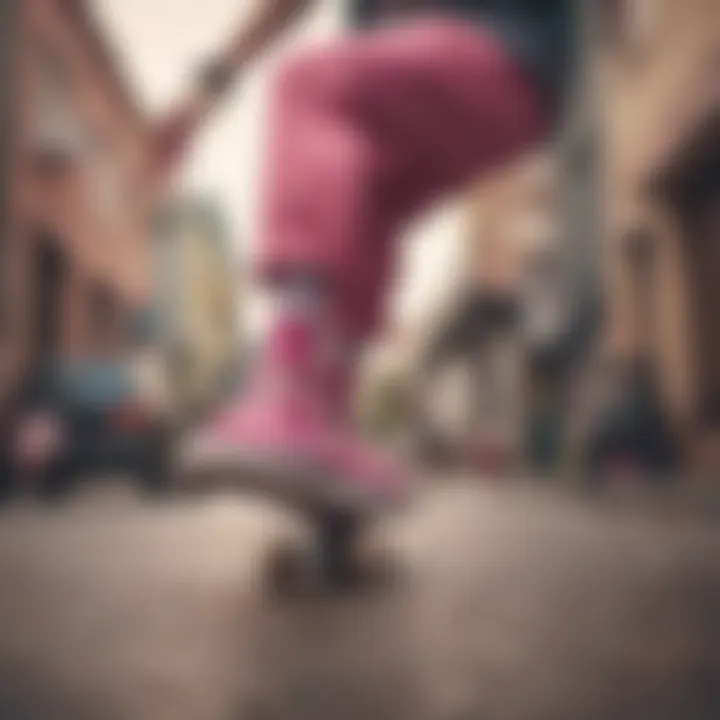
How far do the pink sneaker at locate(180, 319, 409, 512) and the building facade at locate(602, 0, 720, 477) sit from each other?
2.21ft

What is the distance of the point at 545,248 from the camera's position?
3.93ft

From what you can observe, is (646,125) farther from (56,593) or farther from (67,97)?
(56,593)

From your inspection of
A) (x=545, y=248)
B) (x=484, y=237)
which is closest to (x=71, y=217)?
(x=484, y=237)

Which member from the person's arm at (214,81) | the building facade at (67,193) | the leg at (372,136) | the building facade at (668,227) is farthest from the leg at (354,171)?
the building facade at (668,227)

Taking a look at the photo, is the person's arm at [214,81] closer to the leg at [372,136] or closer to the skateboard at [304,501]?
the leg at [372,136]

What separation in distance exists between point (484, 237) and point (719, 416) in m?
0.34

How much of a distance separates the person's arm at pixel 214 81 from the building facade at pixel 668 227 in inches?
20.3

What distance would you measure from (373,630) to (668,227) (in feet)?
3.26

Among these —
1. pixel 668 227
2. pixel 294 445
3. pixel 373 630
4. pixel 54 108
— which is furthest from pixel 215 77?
pixel 668 227

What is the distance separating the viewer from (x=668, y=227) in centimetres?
120

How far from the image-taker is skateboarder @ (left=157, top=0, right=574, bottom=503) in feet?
Result: 1.40

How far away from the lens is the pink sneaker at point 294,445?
0.40m

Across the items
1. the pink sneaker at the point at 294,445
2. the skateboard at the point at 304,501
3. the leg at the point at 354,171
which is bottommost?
the skateboard at the point at 304,501

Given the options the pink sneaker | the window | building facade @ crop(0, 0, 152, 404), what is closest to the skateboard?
the pink sneaker
